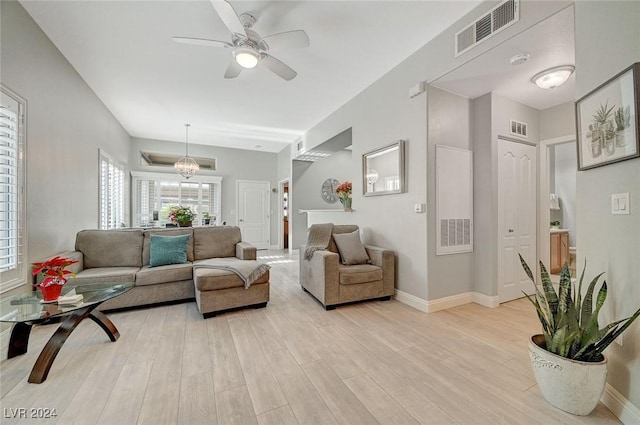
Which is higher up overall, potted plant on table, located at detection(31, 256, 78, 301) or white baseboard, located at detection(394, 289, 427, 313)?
potted plant on table, located at detection(31, 256, 78, 301)

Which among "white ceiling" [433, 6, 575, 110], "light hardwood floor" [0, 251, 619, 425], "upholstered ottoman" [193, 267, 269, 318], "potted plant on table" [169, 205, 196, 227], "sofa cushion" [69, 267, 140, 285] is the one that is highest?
"white ceiling" [433, 6, 575, 110]

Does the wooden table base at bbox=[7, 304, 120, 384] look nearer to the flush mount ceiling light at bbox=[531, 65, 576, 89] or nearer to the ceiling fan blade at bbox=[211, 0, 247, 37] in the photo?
the ceiling fan blade at bbox=[211, 0, 247, 37]

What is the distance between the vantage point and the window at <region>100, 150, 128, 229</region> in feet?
15.3

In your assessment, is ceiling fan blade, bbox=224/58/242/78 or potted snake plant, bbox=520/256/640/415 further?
ceiling fan blade, bbox=224/58/242/78

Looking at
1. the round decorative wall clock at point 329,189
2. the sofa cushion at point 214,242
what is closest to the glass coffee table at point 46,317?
the sofa cushion at point 214,242

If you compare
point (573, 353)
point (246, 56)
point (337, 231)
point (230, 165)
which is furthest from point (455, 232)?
point (230, 165)

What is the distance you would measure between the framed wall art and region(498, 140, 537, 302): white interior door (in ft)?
5.08

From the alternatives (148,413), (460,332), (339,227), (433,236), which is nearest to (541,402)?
(460,332)

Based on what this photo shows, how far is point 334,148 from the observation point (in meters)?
5.69

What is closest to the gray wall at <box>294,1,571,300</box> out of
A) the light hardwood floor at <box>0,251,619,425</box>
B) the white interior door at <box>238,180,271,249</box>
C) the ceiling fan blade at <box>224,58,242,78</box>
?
the light hardwood floor at <box>0,251,619,425</box>

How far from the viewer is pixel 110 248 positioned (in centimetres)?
337

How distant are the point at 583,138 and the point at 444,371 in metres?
1.83

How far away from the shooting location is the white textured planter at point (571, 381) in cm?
139

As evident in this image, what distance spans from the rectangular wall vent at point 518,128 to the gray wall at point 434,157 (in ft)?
1.83
